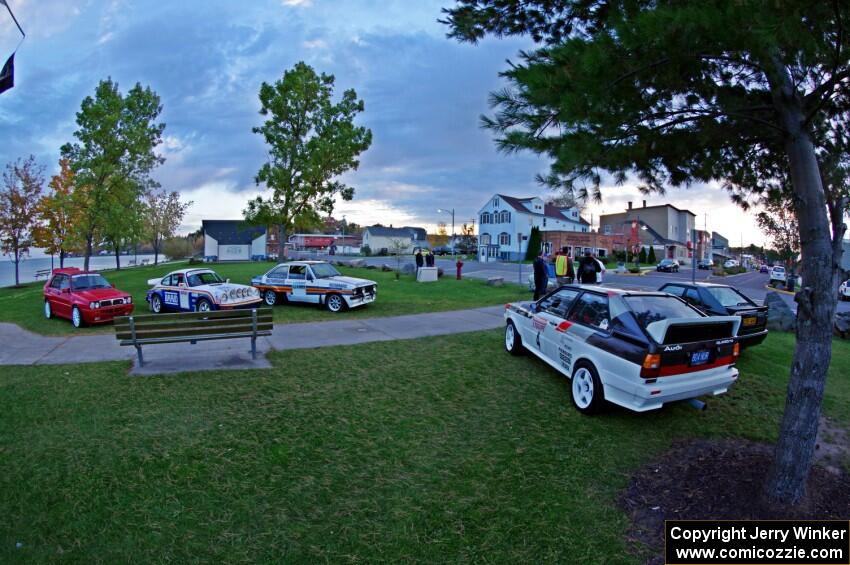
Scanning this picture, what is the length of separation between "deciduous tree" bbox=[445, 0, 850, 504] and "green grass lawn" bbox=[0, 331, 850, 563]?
1.73 meters

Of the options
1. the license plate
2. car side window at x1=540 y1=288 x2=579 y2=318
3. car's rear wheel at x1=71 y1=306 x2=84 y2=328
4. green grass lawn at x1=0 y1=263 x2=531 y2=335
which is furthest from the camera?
green grass lawn at x1=0 y1=263 x2=531 y2=335

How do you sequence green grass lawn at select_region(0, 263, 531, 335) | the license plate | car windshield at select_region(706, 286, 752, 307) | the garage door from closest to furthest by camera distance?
the license plate → car windshield at select_region(706, 286, 752, 307) → green grass lawn at select_region(0, 263, 531, 335) → the garage door

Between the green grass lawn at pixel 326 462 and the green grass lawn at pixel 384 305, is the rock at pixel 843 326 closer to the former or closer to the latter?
the green grass lawn at pixel 326 462

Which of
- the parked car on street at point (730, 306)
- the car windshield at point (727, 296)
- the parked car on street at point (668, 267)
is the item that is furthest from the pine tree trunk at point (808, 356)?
the parked car on street at point (668, 267)

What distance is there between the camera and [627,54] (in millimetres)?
3287

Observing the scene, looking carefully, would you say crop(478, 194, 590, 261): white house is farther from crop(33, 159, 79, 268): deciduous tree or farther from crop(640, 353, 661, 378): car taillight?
crop(640, 353, 661, 378): car taillight

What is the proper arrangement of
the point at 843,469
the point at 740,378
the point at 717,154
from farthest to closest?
the point at 740,378, the point at 717,154, the point at 843,469

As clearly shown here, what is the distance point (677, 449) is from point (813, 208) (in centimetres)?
254

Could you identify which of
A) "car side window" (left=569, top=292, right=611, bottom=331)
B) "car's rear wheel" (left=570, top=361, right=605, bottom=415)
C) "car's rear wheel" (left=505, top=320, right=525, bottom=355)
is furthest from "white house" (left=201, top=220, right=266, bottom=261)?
"car's rear wheel" (left=570, top=361, right=605, bottom=415)

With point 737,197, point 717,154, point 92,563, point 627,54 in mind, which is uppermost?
point 627,54

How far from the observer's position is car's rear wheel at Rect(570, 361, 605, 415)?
519cm

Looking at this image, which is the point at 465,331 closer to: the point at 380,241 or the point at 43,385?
the point at 43,385

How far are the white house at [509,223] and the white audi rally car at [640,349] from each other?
5444cm

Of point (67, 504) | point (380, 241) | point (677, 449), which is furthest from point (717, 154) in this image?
point (380, 241)
